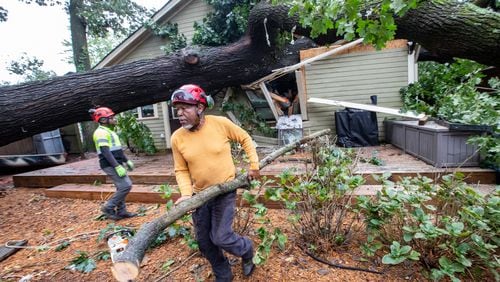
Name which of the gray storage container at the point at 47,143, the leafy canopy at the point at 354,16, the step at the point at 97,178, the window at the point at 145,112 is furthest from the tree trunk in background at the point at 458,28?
the gray storage container at the point at 47,143

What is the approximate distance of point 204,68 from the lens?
6.16 m

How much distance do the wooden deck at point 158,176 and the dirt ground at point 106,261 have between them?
37 centimetres

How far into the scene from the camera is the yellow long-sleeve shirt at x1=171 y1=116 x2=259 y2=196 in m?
2.12

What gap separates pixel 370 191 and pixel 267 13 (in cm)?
413

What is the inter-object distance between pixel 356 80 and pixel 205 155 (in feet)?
21.7

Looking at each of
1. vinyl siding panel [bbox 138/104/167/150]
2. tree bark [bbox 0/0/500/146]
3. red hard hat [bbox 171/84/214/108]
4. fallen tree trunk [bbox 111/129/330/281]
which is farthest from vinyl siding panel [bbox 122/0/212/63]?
fallen tree trunk [bbox 111/129/330/281]

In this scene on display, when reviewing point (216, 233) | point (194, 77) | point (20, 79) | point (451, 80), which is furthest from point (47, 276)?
point (20, 79)

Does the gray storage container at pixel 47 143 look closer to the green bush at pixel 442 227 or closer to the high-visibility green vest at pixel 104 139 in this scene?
the high-visibility green vest at pixel 104 139

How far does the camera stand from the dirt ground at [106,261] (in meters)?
2.29

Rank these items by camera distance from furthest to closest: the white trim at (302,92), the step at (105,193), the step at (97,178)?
the white trim at (302,92), the step at (105,193), the step at (97,178)

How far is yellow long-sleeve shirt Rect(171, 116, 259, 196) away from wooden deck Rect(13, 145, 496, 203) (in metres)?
1.48

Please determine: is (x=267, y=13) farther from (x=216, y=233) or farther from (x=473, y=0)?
(x=216, y=233)

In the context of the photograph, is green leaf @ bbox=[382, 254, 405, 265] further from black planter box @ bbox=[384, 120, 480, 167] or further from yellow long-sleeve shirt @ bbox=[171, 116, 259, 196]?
black planter box @ bbox=[384, 120, 480, 167]

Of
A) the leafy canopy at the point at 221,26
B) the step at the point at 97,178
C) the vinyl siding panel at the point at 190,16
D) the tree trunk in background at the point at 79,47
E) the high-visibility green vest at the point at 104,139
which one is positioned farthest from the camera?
the tree trunk in background at the point at 79,47
